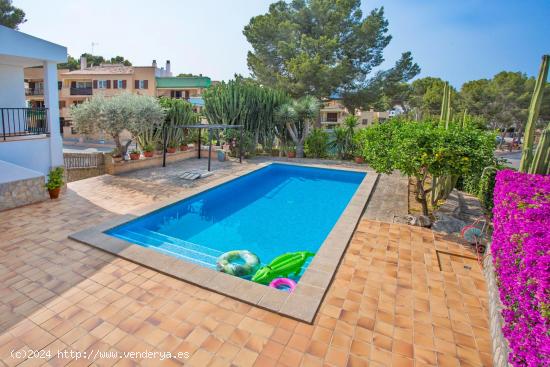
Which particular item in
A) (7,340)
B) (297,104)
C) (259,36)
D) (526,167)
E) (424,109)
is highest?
(259,36)

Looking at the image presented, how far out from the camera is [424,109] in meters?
44.1

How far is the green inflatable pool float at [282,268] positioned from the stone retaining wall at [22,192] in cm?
680

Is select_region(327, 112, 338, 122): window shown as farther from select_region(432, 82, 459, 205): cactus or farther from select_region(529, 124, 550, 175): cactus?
select_region(529, 124, 550, 175): cactus

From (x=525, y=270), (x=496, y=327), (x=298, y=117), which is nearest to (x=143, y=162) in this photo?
(x=298, y=117)

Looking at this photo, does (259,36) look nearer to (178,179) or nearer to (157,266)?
(178,179)

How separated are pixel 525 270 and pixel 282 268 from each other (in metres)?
3.77

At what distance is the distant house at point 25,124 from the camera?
804cm

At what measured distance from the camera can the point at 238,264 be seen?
5.82m

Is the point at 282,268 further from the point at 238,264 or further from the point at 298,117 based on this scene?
the point at 298,117

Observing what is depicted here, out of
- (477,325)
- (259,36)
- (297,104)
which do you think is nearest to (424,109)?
(259,36)

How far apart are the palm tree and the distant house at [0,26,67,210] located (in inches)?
434

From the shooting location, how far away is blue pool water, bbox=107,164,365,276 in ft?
23.2

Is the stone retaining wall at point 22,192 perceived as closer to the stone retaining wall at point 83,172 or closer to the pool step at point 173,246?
the pool step at point 173,246

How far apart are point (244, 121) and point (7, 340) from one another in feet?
51.2
